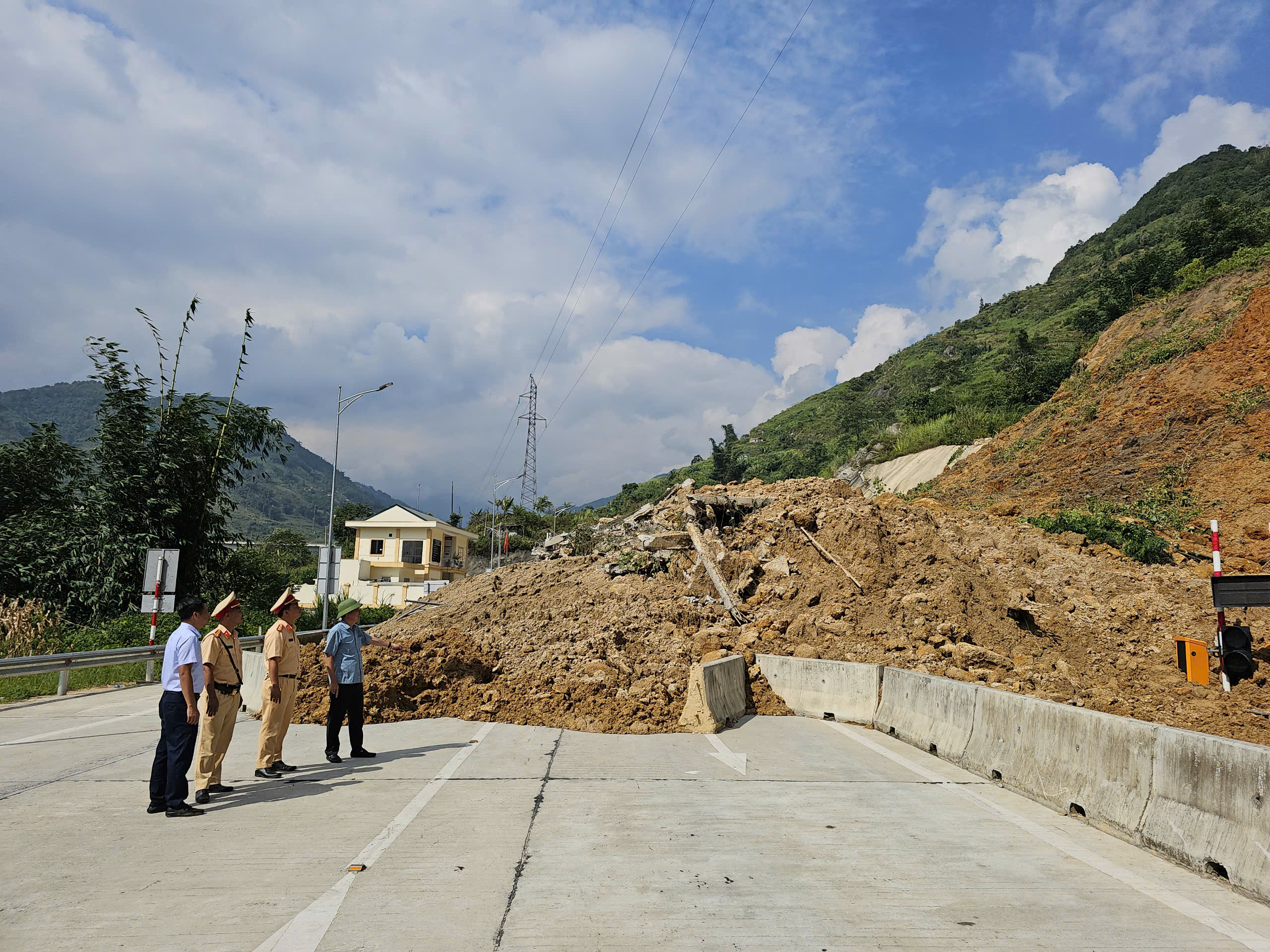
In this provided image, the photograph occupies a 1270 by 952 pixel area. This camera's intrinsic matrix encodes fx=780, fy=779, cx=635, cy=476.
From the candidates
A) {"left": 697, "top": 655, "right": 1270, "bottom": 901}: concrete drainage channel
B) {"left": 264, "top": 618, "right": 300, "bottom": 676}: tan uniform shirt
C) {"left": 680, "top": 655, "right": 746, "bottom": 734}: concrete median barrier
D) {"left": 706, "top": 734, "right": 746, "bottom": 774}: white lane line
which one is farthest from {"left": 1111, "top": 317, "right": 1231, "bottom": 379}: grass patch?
{"left": 264, "top": 618, "right": 300, "bottom": 676}: tan uniform shirt

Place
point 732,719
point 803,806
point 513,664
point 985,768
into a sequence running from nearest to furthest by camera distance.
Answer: point 803,806 < point 985,768 < point 732,719 < point 513,664

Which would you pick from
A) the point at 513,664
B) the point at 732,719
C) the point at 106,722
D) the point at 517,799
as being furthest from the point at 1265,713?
the point at 106,722

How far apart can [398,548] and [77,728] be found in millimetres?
53326

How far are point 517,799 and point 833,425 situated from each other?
83791 mm

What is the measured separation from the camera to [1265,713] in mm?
9234

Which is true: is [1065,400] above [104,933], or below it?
above

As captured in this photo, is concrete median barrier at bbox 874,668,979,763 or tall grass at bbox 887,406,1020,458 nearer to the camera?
concrete median barrier at bbox 874,668,979,763

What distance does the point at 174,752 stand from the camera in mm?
6242

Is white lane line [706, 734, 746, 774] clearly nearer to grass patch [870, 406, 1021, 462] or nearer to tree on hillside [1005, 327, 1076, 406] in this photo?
grass patch [870, 406, 1021, 462]

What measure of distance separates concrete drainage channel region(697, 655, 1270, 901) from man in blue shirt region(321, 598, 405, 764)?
434cm

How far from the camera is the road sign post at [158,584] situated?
1755cm

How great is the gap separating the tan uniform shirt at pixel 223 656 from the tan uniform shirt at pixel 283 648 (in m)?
0.54

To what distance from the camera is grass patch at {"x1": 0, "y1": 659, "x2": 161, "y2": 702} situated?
14.4 m

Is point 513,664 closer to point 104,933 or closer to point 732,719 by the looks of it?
point 732,719
